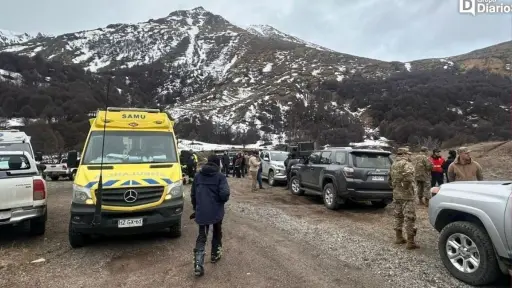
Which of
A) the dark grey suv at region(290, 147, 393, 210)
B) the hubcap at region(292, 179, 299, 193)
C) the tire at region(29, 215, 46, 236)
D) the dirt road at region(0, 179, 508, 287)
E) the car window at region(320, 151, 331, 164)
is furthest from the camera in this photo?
the hubcap at region(292, 179, 299, 193)

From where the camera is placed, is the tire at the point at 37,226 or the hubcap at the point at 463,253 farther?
the tire at the point at 37,226

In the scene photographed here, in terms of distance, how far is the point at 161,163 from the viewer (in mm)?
6961

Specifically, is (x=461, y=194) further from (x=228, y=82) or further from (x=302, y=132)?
(x=228, y=82)

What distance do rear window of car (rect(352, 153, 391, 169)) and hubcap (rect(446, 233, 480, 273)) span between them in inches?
190

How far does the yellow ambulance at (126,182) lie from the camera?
590 centimetres

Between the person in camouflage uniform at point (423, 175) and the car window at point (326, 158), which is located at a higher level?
the car window at point (326, 158)

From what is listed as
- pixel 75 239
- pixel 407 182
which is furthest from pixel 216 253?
pixel 407 182

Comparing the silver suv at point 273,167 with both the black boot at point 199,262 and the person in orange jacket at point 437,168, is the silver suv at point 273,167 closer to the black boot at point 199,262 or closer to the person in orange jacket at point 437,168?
the person in orange jacket at point 437,168

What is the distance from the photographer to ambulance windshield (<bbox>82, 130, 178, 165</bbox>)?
22.6ft

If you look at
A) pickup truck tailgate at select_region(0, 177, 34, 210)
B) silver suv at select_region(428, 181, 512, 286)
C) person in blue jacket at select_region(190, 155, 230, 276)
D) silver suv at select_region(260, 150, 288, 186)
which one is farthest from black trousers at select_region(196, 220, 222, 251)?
silver suv at select_region(260, 150, 288, 186)

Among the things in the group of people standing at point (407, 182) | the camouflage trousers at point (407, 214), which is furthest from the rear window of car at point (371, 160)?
the camouflage trousers at point (407, 214)

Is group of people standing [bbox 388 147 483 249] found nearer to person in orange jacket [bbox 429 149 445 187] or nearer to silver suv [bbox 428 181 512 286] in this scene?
silver suv [bbox 428 181 512 286]

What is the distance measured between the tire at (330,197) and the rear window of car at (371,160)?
100cm

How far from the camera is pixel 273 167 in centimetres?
1672
